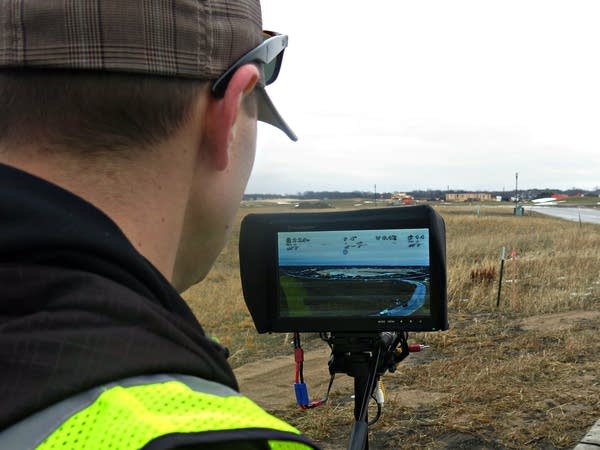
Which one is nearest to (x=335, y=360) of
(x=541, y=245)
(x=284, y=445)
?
(x=284, y=445)

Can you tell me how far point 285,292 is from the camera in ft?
6.99

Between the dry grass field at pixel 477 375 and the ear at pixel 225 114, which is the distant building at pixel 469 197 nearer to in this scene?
the dry grass field at pixel 477 375

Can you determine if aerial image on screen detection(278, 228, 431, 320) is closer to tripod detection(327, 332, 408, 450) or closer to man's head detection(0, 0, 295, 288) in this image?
tripod detection(327, 332, 408, 450)

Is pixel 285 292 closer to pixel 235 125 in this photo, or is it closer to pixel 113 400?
pixel 235 125

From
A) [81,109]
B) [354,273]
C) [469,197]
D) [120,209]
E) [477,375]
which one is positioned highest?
[81,109]

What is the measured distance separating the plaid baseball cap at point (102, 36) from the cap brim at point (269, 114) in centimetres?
23

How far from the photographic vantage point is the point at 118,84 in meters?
0.84

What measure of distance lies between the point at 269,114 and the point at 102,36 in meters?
0.42

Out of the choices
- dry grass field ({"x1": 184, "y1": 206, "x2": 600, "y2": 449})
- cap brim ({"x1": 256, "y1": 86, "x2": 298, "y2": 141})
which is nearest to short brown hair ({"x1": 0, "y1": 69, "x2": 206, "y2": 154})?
cap brim ({"x1": 256, "y1": 86, "x2": 298, "y2": 141})

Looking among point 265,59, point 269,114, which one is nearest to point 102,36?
point 265,59

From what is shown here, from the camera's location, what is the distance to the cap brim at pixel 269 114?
1.10m

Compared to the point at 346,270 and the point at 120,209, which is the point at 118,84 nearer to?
the point at 120,209

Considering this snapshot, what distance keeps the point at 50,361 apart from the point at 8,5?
21.3 inches

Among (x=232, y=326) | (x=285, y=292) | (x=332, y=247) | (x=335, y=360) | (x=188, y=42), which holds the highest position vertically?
(x=188, y=42)
